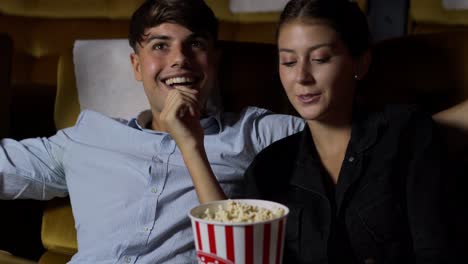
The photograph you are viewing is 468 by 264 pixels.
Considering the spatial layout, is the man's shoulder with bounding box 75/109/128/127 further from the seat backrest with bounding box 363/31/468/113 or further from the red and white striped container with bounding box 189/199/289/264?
the red and white striped container with bounding box 189/199/289/264

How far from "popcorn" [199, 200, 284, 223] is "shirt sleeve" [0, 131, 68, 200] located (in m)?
0.79

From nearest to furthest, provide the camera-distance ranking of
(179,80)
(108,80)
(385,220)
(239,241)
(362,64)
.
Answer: (239,241)
(385,220)
(362,64)
(179,80)
(108,80)

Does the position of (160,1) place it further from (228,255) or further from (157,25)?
(228,255)

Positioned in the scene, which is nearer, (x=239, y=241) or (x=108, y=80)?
(x=239, y=241)

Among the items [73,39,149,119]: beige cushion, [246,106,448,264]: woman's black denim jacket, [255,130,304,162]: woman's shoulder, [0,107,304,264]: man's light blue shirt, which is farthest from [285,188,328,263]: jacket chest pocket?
[73,39,149,119]: beige cushion

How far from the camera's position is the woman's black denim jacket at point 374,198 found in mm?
1084

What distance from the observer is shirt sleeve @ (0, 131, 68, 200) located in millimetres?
1524

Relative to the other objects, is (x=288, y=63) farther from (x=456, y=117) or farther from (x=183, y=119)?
(x=456, y=117)

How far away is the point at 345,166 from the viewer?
3.82ft

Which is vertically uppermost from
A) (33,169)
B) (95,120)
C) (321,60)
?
(321,60)

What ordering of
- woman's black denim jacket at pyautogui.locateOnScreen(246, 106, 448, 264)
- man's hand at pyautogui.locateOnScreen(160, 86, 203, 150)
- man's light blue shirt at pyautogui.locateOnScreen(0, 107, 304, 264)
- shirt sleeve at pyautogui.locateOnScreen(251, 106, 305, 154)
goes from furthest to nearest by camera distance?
1. shirt sleeve at pyautogui.locateOnScreen(251, 106, 305, 154)
2. man's light blue shirt at pyautogui.locateOnScreen(0, 107, 304, 264)
3. man's hand at pyautogui.locateOnScreen(160, 86, 203, 150)
4. woman's black denim jacket at pyautogui.locateOnScreen(246, 106, 448, 264)

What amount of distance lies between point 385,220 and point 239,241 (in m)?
0.39

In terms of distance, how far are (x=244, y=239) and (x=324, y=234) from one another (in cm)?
35

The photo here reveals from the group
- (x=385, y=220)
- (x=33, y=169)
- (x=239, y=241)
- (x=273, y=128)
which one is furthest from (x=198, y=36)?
(x=239, y=241)
